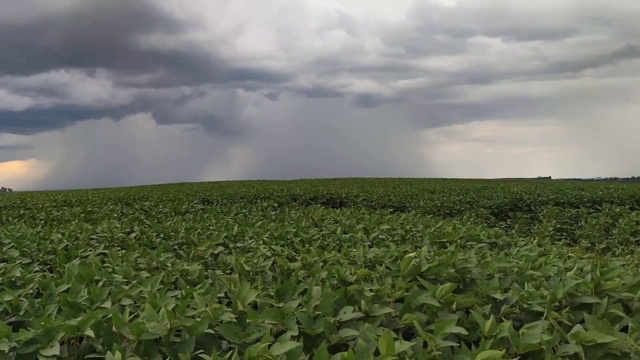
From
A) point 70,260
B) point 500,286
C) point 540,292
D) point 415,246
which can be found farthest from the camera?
point 415,246

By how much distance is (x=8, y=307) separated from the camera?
291 cm

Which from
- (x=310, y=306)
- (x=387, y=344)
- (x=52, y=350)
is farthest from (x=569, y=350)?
(x=52, y=350)

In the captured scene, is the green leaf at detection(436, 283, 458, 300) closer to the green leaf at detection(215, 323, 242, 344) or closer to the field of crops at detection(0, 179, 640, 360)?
the field of crops at detection(0, 179, 640, 360)

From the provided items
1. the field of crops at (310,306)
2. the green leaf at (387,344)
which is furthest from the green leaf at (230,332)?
the green leaf at (387,344)

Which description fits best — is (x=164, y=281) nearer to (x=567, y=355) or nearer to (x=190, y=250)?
(x=190, y=250)

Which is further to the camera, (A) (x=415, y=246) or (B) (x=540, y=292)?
(A) (x=415, y=246)

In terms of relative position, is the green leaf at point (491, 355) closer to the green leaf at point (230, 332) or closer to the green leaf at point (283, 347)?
the green leaf at point (283, 347)

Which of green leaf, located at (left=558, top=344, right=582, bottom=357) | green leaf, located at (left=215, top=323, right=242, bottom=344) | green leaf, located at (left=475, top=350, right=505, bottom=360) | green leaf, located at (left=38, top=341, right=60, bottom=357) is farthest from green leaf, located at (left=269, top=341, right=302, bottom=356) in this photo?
green leaf, located at (left=558, top=344, right=582, bottom=357)

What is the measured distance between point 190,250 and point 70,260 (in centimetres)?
109

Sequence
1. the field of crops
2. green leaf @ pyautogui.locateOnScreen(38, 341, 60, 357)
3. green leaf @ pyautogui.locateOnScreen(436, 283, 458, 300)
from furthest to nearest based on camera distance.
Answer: green leaf @ pyautogui.locateOnScreen(436, 283, 458, 300), the field of crops, green leaf @ pyautogui.locateOnScreen(38, 341, 60, 357)

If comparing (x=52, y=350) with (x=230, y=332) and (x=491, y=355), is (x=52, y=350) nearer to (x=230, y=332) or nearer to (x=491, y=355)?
(x=230, y=332)

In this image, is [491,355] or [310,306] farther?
[310,306]

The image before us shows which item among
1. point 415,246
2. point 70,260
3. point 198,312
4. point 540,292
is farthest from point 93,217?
point 540,292

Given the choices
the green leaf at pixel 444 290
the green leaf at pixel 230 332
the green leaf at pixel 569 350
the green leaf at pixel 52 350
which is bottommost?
the green leaf at pixel 569 350
